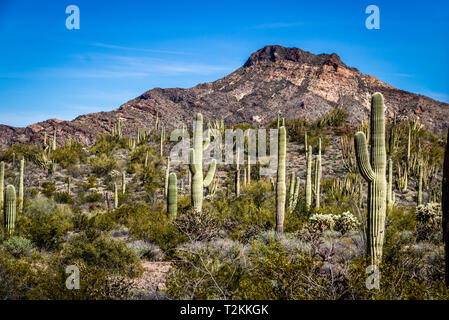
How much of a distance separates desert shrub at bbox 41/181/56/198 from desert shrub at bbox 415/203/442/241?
17886mm

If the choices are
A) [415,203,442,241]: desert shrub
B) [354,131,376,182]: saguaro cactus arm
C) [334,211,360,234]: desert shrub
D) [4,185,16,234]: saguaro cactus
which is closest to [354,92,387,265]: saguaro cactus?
[354,131,376,182]: saguaro cactus arm

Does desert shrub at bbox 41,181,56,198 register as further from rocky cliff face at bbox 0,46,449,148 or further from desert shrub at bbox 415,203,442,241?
rocky cliff face at bbox 0,46,449,148

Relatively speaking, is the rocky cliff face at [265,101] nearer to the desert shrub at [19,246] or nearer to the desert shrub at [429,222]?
the desert shrub at [429,222]

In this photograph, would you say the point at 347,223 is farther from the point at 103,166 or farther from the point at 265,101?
the point at 265,101

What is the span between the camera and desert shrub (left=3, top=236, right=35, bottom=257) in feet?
26.8

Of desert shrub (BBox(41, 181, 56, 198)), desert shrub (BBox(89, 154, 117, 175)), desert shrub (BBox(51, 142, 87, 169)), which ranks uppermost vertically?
desert shrub (BBox(51, 142, 87, 169))

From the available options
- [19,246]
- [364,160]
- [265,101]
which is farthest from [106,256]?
[265,101]

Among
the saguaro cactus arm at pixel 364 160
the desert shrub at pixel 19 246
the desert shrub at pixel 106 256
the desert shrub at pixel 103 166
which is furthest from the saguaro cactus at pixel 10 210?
the desert shrub at pixel 103 166

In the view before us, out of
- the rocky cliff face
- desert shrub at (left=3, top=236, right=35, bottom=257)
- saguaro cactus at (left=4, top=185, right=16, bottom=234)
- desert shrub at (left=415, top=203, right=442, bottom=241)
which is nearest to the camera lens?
desert shrub at (left=3, top=236, right=35, bottom=257)

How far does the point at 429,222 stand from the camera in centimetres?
1090

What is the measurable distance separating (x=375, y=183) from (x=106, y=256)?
18.5ft
